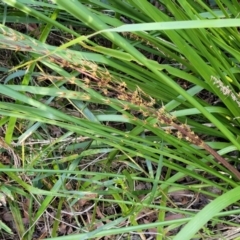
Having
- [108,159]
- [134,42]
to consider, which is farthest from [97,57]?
[108,159]

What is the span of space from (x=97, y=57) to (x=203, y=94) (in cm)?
39

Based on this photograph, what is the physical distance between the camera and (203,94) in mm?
1062

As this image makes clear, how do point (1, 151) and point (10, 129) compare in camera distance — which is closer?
point (10, 129)

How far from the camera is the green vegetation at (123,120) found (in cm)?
70

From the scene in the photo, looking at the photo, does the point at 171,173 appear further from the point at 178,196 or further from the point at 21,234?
the point at 21,234

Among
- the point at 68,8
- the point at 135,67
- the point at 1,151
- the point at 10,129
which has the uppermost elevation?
the point at 68,8

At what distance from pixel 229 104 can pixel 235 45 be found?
13 cm

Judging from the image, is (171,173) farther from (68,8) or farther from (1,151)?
(68,8)

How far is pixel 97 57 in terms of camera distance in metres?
0.76

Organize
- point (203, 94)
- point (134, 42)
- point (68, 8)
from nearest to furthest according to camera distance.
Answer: point (68, 8) → point (134, 42) → point (203, 94)

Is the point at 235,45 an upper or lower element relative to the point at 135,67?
upper

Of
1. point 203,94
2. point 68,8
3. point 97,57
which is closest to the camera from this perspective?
point 68,8

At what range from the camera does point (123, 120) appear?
92 centimetres

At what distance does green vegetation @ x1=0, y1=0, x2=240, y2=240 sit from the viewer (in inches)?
27.7
